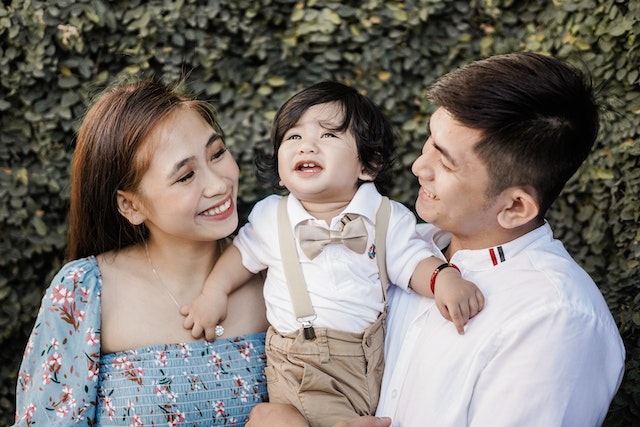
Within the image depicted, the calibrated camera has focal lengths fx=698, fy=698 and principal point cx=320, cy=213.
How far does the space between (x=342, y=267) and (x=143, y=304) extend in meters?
0.82

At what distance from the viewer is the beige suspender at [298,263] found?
2.53 m

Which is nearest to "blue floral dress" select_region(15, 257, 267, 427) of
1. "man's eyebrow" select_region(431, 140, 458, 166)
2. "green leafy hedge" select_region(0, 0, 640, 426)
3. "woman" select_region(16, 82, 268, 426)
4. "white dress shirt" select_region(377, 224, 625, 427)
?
"woman" select_region(16, 82, 268, 426)

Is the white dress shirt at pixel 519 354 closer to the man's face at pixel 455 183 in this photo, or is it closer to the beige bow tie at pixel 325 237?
the man's face at pixel 455 183

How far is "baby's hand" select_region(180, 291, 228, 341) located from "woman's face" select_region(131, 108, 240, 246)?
24cm

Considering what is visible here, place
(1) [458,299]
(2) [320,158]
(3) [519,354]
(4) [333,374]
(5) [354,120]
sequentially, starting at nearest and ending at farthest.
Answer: (3) [519,354]
(1) [458,299]
(4) [333,374]
(2) [320,158]
(5) [354,120]

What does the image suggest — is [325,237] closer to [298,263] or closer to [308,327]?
[298,263]

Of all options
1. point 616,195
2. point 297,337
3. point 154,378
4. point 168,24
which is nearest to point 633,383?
point 616,195

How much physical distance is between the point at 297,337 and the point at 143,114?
1.02m

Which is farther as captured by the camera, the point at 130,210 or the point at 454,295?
the point at 130,210

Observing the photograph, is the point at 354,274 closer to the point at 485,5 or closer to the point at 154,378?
the point at 154,378

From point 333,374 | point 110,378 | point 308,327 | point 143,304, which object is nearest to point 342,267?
point 308,327

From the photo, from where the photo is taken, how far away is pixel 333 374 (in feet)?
8.20

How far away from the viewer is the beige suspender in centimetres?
253

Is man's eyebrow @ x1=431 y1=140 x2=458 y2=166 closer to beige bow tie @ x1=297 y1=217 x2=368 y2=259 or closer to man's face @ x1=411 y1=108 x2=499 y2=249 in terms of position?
man's face @ x1=411 y1=108 x2=499 y2=249
